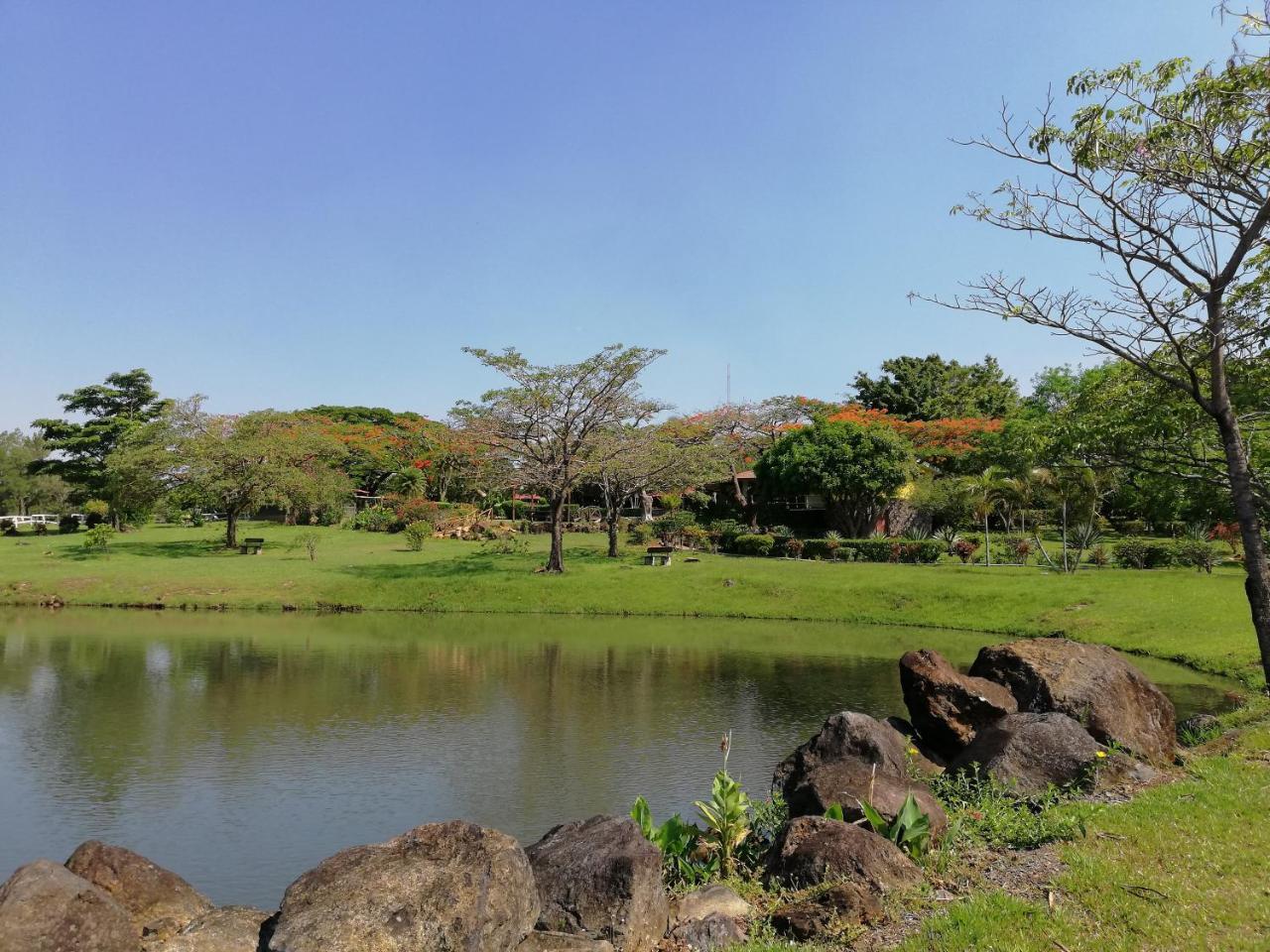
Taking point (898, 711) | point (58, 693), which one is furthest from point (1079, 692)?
point (58, 693)

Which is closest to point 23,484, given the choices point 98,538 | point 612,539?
point 98,538

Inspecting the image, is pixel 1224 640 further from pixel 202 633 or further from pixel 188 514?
pixel 188 514

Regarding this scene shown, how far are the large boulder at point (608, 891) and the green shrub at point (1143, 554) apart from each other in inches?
1452

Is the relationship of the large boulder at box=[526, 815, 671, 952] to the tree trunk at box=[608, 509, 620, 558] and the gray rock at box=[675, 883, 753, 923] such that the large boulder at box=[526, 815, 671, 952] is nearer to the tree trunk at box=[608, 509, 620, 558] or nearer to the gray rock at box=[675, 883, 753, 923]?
the gray rock at box=[675, 883, 753, 923]

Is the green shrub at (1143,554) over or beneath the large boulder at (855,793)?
over

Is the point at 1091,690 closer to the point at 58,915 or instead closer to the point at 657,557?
the point at 58,915

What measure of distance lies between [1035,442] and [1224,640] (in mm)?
12806

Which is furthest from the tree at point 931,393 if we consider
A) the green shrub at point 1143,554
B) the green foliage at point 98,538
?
the green foliage at point 98,538

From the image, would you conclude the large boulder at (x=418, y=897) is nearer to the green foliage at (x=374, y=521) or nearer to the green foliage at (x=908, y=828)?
the green foliage at (x=908, y=828)

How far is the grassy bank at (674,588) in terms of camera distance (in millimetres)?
28797

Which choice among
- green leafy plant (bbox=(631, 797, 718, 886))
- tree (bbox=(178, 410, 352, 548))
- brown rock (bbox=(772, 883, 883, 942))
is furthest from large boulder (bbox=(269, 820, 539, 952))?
tree (bbox=(178, 410, 352, 548))

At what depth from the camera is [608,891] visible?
7309 millimetres

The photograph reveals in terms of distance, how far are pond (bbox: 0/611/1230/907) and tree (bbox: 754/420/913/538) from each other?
17.8 metres

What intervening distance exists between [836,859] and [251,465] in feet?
154
